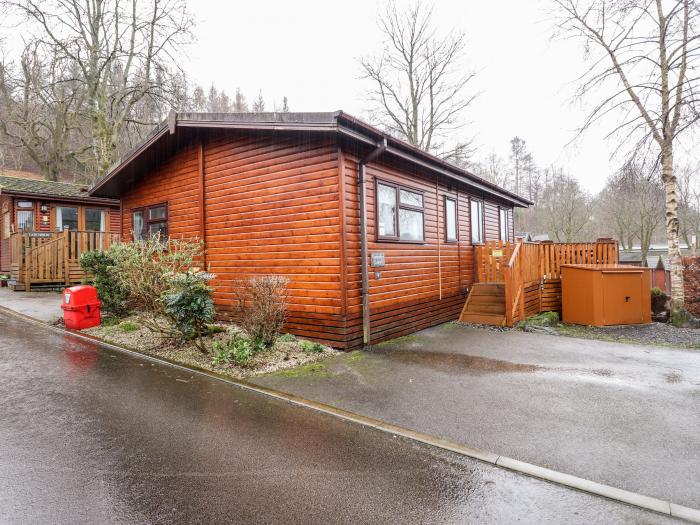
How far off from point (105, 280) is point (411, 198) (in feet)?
23.8

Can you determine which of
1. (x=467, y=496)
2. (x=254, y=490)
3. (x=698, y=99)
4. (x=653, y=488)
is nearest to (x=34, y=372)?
(x=254, y=490)

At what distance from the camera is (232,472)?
9.36 feet

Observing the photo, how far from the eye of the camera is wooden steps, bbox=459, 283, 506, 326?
8.80 meters

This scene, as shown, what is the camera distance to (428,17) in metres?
20.4

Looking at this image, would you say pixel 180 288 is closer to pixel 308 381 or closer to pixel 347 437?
pixel 308 381

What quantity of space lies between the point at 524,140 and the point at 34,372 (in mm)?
40889

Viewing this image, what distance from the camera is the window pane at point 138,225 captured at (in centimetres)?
1034

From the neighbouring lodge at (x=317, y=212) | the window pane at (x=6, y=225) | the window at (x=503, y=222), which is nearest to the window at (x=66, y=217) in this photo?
the window pane at (x=6, y=225)

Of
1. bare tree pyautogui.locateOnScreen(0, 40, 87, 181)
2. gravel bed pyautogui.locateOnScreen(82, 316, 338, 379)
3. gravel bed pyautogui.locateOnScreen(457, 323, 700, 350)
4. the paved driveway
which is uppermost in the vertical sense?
bare tree pyautogui.locateOnScreen(0, 40, 87, 181)

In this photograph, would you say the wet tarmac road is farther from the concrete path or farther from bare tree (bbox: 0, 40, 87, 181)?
bare tree (bbox: 0, 40, 87, 181)

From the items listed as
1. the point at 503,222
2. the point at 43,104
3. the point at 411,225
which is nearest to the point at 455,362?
the point at 411,225

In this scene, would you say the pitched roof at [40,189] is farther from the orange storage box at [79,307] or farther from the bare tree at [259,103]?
the bare tree at [259,103]

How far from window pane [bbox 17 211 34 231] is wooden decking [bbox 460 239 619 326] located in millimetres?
18308

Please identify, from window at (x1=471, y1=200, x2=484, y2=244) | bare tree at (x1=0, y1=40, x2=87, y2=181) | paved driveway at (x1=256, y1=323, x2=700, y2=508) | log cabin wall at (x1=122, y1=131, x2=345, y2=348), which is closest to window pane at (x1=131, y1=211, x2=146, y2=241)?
log cabin wall at (x1=122, y1=131, x2=345, y2=348)
